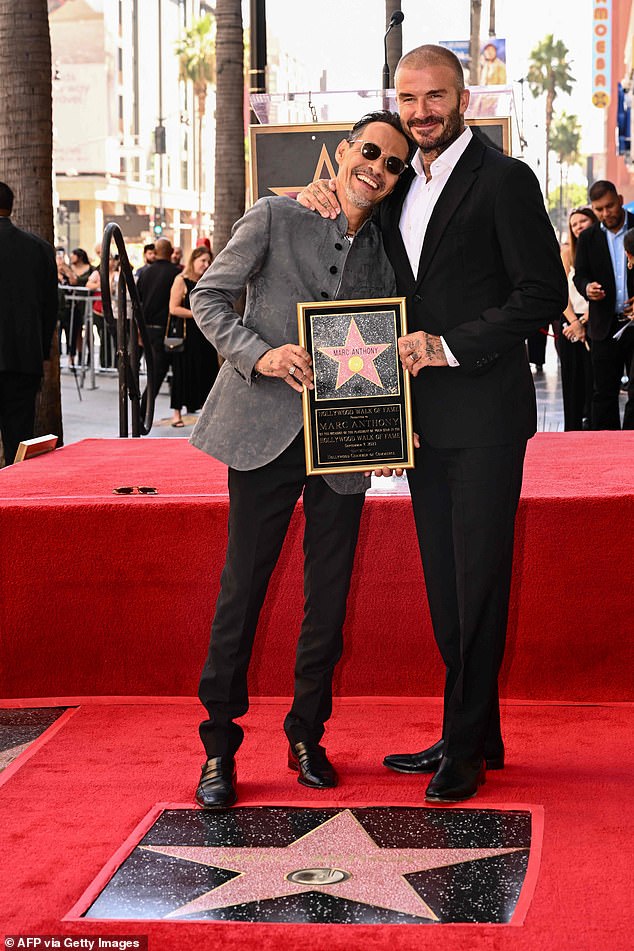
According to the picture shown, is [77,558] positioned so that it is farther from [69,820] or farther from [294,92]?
[294,92]

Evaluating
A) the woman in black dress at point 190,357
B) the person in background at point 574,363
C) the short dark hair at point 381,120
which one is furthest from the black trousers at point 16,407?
the woman in black dress at point 190,357

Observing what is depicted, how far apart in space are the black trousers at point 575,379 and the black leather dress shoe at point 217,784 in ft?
27.1

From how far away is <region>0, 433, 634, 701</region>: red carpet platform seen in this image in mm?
4785

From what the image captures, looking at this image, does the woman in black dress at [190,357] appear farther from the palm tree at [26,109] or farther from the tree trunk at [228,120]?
the palm tree at [26,109]

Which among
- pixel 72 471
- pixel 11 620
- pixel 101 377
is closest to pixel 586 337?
pixel 72 471

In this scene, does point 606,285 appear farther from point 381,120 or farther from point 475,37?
point 475,37

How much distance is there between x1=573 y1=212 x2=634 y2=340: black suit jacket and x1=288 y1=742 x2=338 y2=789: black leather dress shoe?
6.78 m

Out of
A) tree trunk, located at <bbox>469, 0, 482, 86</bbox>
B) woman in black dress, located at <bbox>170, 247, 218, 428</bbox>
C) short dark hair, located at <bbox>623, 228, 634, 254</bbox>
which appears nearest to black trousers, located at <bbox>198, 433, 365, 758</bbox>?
short dark hair, located at <bbox>623, 228, 634, 254</bbox>

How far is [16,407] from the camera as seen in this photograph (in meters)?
8.18

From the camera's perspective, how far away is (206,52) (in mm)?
79875

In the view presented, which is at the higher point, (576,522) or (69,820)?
(576,522)

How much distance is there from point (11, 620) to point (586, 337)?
24.4ft

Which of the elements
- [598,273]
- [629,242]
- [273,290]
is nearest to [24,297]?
[629,242]

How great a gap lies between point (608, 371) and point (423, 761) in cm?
685
